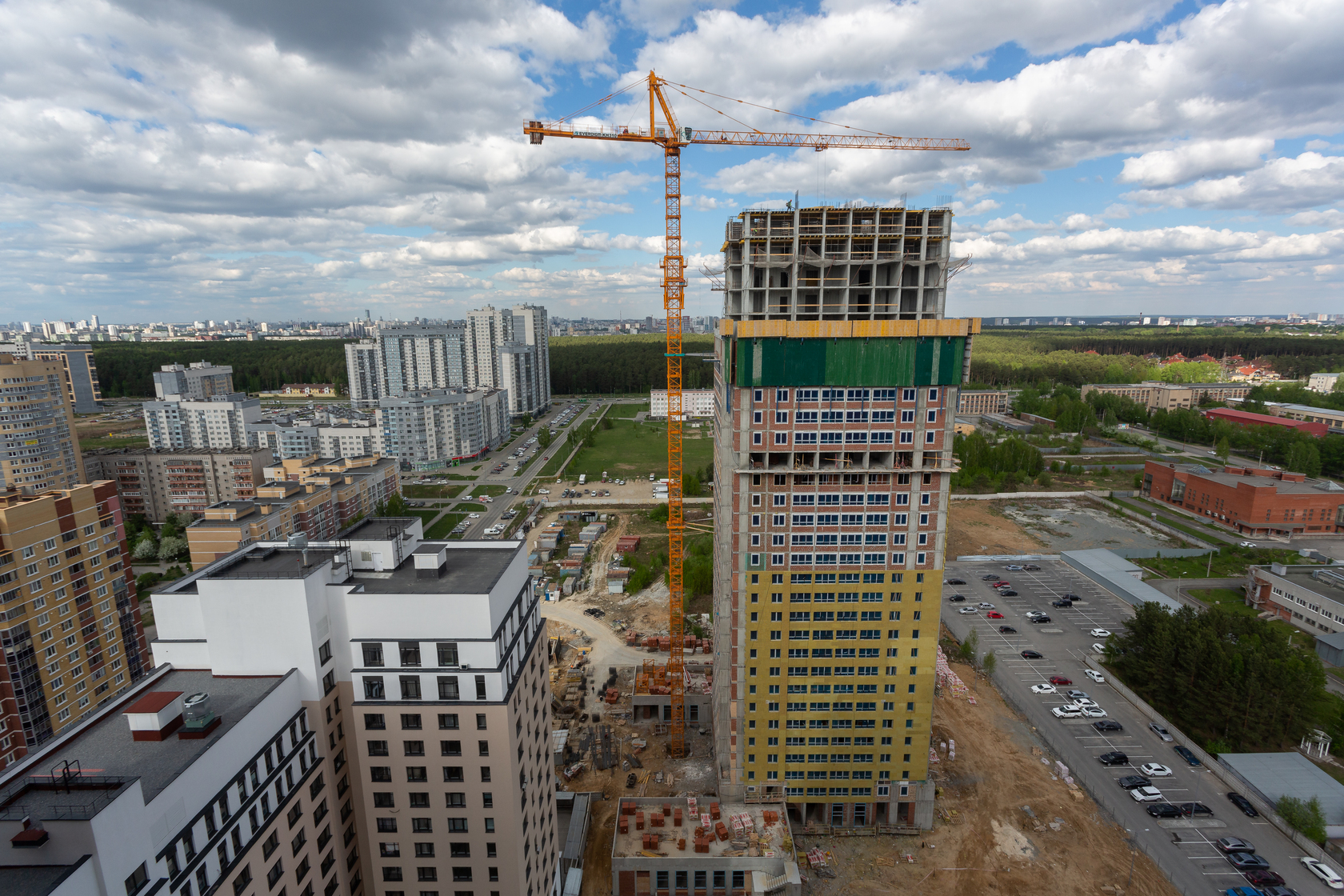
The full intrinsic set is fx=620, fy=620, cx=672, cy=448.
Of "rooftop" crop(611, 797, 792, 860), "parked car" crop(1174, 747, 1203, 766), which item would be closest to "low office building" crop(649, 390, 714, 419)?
"parked car" crop(1174, 747, 1203, 766)

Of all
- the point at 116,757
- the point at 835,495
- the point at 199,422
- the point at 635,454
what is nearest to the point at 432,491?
the point at 635,454

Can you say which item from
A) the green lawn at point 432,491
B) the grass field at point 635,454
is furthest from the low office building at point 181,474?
the grass field at point 635,454

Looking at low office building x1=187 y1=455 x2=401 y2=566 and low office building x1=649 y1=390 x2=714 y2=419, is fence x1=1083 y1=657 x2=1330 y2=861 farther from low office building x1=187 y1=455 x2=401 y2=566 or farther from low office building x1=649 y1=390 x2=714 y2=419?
low office building x1=649 y1=390 x2=714 y2=419

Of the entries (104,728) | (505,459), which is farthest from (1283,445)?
(104,728)

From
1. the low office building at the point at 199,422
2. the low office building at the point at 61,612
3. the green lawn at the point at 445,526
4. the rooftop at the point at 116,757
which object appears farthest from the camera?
the low office building at the point at 199,422

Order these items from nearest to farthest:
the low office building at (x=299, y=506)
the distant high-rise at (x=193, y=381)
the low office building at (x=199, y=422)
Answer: the low office building at (x=299, y=506) < the low office building at (x=199, y=422) < the distant high-rise at (x=193, y=381)

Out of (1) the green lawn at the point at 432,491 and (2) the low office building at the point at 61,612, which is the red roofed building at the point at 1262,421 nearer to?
(1) the green lawn at the point at 432,491
